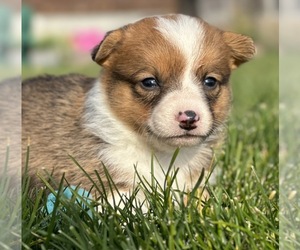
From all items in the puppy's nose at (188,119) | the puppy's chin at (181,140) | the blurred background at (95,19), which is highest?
the puppy's nose at (188,119)

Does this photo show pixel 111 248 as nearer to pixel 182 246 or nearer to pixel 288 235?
pixel 182 246

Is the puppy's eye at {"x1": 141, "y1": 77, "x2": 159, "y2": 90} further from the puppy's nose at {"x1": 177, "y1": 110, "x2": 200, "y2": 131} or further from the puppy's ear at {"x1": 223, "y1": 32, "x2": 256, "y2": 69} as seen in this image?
the puppy's ear at {"x1": 223, "y1": 32, "x2": 256, "y2": 69}

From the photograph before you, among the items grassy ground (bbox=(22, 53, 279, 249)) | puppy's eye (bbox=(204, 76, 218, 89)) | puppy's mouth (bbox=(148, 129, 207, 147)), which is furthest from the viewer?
puppy's eye (bbox=(204, 76, 218, 89))

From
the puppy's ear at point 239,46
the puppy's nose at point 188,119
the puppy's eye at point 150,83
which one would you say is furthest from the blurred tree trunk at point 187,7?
the puppy's nose at point 188,119

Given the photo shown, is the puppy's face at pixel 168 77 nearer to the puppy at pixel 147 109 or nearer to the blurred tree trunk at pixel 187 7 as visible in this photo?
the puppy at pixel 147 109

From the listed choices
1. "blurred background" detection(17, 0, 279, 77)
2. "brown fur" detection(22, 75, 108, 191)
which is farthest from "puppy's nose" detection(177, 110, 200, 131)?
"blurred background" detection(17, 0, 279, 77)

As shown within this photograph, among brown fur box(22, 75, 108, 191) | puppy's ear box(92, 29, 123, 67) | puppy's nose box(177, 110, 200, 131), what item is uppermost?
puppy's ear box(92, 29, 123, 67)

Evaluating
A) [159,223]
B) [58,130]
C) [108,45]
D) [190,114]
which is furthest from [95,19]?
[159,223]

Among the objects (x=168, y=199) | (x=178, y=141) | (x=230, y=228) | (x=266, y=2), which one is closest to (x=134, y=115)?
(x=178, y=141)
